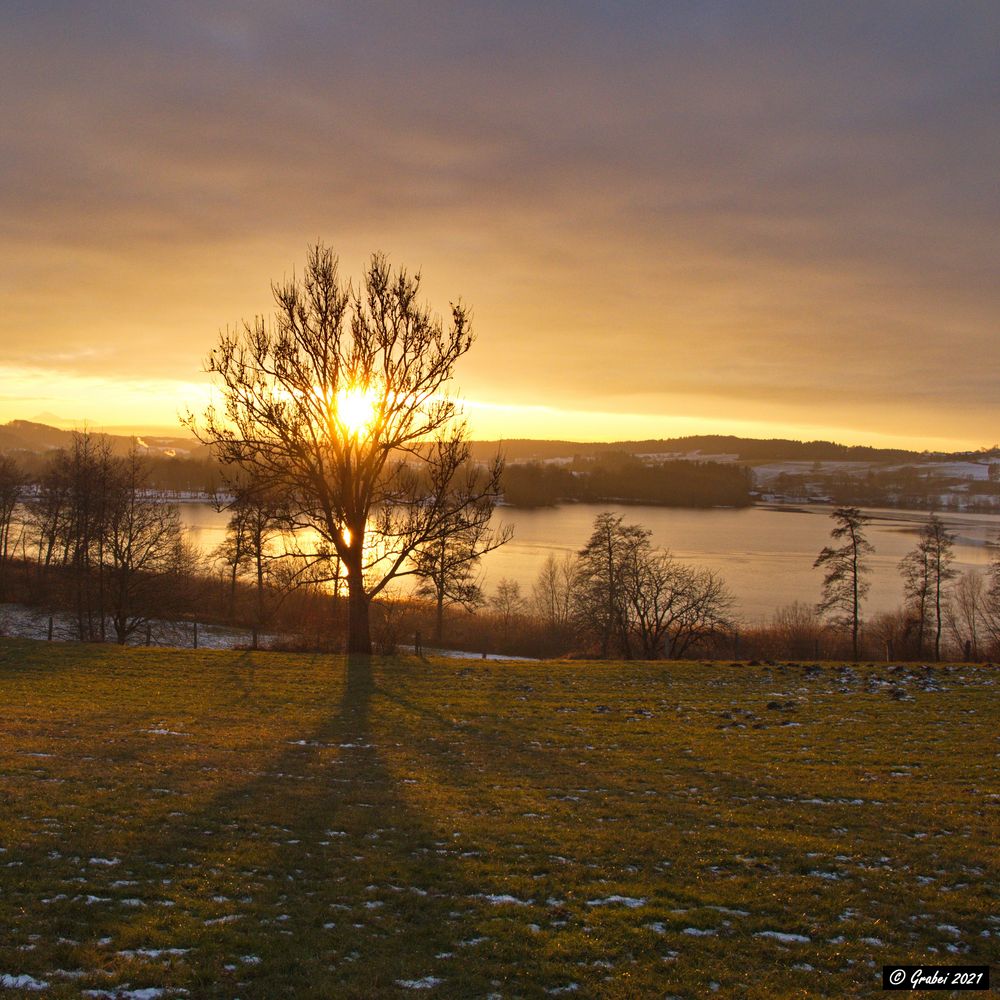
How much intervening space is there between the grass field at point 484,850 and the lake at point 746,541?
35212 millimetres

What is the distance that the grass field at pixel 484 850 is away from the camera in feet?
15.2

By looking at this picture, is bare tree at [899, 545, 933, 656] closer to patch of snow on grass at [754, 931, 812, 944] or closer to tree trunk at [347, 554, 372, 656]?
tree trunk at [347, 554, 372, 656]

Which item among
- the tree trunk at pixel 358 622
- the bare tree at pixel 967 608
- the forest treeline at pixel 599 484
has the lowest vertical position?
the bare tree at pixel 967 608

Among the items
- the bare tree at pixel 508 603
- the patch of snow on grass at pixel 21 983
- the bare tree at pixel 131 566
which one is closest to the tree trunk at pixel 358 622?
the bare tree at pixel 131 566

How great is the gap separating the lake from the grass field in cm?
3521

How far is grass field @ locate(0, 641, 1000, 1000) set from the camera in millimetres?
4637

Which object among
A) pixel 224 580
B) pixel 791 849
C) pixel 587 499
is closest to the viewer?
pixel 791 849

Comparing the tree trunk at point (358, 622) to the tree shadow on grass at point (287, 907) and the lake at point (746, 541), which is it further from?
the lake at point (746, 541)

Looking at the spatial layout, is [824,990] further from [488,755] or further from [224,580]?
[224,580]

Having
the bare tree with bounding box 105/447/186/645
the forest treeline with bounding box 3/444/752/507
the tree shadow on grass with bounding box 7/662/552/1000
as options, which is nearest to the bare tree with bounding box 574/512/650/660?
the bare tree with bounding box 105/447/186/645

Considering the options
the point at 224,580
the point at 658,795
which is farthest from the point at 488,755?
the point at 224,580

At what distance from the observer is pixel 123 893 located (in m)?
5.40

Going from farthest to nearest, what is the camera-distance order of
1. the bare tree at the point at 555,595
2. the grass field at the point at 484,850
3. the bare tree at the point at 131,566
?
the bare tree at the point at 555,595 → the bare tree at the point at 131,566 → the grass field at the point at 484,850

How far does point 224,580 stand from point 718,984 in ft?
168
